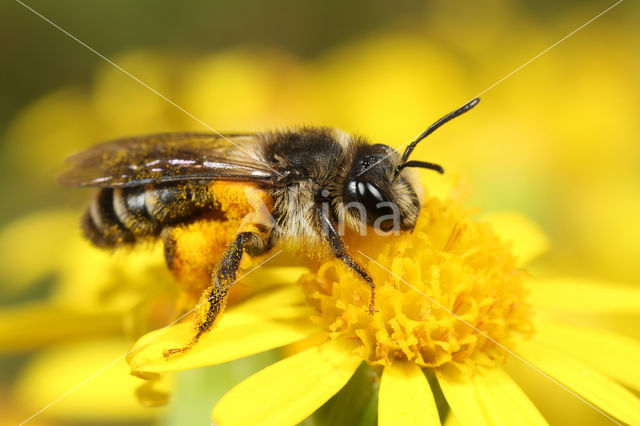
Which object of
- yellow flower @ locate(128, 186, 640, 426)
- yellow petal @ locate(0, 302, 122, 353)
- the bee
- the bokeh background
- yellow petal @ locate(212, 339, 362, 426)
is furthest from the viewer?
the bokeh background

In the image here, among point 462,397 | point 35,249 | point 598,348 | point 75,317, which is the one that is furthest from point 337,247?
point 35,249

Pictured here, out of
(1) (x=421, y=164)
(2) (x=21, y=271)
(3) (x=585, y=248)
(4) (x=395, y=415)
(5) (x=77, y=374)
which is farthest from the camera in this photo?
(3) (x=585, y=248)

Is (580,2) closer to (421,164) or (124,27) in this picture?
(124,27)

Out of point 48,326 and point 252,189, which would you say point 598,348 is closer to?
point 252,189

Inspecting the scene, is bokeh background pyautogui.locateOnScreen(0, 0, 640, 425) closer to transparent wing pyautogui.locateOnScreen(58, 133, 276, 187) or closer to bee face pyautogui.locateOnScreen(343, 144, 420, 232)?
transparent wing pyautogui.locateOnScreen(58, 133, 276, 187)

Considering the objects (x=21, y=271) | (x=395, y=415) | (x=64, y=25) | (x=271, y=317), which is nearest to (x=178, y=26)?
(x=64, y=25)

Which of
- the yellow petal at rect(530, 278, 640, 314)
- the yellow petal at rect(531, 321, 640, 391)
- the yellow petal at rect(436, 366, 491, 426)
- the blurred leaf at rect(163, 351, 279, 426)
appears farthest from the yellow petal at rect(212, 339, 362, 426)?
the yellow petal at rect(530, 278, 640, 314)
